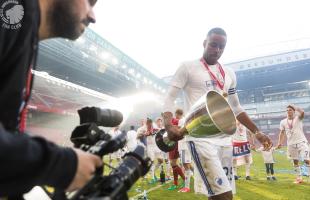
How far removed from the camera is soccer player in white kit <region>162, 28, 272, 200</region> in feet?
11.0

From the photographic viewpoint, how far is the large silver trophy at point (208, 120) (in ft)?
6.53

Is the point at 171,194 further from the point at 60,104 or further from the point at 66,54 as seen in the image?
the point at 60,104

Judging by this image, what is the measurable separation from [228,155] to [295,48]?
Answer: 46131 millimetres

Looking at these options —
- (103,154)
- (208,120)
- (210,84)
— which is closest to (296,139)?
(210,84)

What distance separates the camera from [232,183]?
3.77m

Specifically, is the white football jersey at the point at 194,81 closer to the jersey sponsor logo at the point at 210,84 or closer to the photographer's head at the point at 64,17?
the jersey sponsor logo at the point at 210,84

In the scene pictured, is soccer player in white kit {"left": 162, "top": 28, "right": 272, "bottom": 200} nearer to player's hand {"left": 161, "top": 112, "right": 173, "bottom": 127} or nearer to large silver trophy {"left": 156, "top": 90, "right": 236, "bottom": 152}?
player's hand {"left": 161, "top": 112, "right": 173, "bottom": 127}

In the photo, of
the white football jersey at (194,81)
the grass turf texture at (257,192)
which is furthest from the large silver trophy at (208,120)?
the grass turf texture at (257,192)

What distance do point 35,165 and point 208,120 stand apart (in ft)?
4.21

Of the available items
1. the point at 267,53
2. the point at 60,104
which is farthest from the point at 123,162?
the point at 267,53

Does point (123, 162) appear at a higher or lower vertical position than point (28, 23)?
lower

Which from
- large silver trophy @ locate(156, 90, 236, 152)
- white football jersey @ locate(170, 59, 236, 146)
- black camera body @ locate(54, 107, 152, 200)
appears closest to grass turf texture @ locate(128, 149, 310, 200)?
white football jersey @ locate(170, 59, 236, 146)

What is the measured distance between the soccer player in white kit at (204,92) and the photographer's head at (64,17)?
5.79 feet

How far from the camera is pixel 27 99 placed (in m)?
1.30
